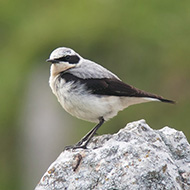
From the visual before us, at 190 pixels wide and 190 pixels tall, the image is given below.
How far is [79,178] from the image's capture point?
771cm

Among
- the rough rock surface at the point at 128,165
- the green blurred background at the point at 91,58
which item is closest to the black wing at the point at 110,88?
the rough rock surface at the point at 128,165

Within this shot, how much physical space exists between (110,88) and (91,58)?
25.5ft

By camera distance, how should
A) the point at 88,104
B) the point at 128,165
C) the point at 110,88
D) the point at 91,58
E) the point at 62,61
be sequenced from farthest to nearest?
the point at 91,58 → the point at 62,61 → the point at 110,88 → the point at 88,104 → the point at 128,165

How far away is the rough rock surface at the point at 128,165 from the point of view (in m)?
7.37

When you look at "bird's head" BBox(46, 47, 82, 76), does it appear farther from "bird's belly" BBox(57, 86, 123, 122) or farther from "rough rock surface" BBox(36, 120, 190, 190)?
"rough rock surface" BBox(36, 120, 190, 190)

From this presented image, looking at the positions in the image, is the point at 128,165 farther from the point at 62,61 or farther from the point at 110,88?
the point at 62,61

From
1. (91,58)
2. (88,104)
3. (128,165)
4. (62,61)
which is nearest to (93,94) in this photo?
(88,104)

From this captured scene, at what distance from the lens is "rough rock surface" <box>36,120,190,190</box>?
737cm

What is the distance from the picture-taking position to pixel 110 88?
392 inches

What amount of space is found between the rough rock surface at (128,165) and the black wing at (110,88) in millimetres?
1580

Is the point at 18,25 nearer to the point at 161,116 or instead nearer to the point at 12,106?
the point at 12,106

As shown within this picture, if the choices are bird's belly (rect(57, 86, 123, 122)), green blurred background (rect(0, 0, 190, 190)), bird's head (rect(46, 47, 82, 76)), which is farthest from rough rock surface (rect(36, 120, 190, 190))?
green blurred background (rect(0, 0, 190, 190))

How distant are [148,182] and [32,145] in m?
10.6

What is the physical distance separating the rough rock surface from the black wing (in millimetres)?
1580
